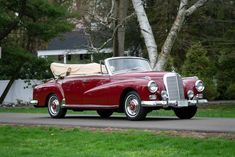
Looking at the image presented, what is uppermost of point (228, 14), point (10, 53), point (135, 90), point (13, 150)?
point (228, 14)

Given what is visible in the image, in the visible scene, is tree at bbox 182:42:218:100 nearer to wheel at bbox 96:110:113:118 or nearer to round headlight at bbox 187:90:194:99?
wheel at bbox 96:110:113:118

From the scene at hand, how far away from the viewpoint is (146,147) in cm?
1113

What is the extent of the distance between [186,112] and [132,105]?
6.21 feet

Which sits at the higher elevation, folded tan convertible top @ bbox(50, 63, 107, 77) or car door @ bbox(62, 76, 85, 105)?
folded tan convertible top @ bbox(50, 63, 107, 77)

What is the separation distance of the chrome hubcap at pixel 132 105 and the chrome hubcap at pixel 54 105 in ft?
11.6

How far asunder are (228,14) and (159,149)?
29967mm

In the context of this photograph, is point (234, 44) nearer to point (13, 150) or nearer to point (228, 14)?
point (228, 14)

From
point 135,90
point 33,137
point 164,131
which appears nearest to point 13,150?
point 33,137

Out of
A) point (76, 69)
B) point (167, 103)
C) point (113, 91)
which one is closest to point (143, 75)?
point (113, 91)

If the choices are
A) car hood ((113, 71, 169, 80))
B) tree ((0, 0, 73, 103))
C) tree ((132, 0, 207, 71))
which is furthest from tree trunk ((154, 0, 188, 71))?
tree ((0, 0, 73, 103))

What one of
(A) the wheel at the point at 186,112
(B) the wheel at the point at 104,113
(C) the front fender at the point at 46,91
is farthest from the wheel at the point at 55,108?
(A) the wheel at the point at 186,112

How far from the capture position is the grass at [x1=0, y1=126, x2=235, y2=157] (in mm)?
10438

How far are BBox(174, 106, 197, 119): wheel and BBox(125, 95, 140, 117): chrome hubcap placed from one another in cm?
153

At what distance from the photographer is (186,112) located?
58.8 ft
